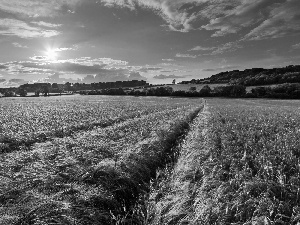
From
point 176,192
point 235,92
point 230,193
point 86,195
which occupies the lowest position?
point 176,192

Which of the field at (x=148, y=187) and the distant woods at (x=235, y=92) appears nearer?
the field at (x=148, y=187)

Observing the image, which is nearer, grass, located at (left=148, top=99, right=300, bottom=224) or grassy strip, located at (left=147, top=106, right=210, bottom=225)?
grass, located at (left=148, top=99, right=300, bottom=224)

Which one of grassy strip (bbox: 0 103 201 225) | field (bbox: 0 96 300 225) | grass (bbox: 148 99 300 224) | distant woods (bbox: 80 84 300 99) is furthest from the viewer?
distant woods (bbox: 80 84 300 99)

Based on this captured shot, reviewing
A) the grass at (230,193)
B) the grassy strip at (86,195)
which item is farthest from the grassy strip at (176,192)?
the grassy strip at (86,195)

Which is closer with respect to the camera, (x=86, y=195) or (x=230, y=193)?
(x=230, y=193)

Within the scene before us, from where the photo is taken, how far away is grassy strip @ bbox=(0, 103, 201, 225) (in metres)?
5.99

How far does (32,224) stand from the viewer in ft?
18.2

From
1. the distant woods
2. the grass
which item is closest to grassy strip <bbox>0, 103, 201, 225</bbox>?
the grass

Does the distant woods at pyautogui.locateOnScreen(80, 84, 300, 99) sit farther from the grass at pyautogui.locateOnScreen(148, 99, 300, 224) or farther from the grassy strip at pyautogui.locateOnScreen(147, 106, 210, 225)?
the grassy strip at pyautogui.locateOnScreen(147, 106, 210, 225)

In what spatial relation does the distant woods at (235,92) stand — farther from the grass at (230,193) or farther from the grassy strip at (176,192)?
the grassy strip at (176,192)

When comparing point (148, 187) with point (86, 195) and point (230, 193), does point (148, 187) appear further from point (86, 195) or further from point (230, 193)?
point (230, 193)

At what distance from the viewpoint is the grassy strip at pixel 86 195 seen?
19.7 ft

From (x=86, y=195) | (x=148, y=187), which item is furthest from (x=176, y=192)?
(x=86, y=195)

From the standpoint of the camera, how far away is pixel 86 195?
7078 millimetres
